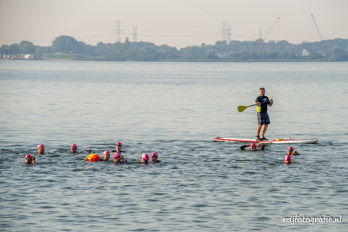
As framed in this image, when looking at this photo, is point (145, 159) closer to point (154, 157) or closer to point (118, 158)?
point (154, 157)

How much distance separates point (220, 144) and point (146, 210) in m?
14.2

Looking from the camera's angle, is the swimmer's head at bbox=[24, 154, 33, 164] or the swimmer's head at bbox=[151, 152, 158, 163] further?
the swimmer's head at bbox=[151, 152, 158, 163]

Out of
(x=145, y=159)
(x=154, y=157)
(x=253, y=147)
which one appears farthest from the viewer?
(x=253, y=147)

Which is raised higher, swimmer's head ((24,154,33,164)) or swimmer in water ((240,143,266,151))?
swimmer's head ((24,154,33,164))

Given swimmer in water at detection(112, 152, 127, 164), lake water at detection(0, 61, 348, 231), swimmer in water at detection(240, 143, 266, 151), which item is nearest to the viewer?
lake water at detection(0, 61, 348, 231)

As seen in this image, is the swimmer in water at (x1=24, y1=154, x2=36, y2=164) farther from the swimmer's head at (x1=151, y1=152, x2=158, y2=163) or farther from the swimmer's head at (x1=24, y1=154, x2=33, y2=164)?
the swimmer's head at (x1=151, y1=152, x2=158, y2=163)

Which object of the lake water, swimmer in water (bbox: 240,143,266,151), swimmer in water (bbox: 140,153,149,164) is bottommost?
the lake water

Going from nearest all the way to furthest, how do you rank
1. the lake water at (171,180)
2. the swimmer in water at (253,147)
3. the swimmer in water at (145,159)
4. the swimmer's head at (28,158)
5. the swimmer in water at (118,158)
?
the lake water at (171,180)
the swimmer's head at (28,158)
the swimmer in water at (145,159)
the swimmer in water at (118,158)
the swimmer in water at (253,147)

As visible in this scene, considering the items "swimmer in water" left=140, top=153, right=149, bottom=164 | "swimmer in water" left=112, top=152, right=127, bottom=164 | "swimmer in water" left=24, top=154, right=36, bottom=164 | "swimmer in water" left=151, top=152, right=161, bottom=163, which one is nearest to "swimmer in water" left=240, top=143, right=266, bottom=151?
"swimmer in water" left=151, top=152, right=161, bottom=163

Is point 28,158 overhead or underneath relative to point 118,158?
overhead

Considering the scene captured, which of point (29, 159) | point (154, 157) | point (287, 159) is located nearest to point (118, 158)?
point (154, 157)

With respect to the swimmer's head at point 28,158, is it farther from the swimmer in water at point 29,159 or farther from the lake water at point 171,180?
the lake water at point 171,180

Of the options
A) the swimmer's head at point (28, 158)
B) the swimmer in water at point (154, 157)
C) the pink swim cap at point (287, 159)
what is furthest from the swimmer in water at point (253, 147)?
the swimmer's head at point (28, 158)

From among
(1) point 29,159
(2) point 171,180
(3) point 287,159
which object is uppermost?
(1) point 29,159
